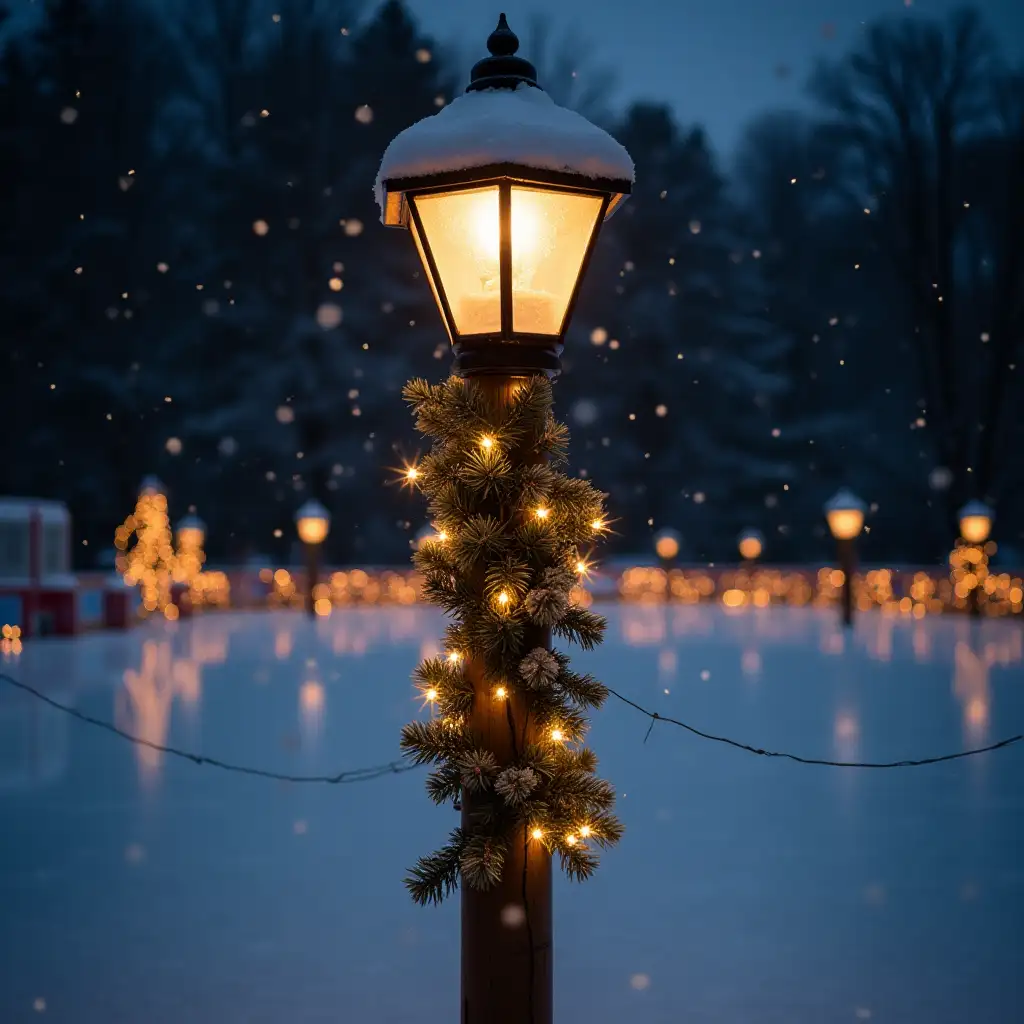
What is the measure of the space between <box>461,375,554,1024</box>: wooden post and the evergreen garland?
21mm

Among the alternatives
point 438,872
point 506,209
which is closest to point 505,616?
point 438,872

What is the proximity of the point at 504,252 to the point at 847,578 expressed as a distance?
15.6 m

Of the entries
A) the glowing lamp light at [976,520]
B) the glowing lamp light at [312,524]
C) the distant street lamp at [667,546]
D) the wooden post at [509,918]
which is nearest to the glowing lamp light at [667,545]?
the distant street lamp at [667,546]

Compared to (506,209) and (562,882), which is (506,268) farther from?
(562,882)

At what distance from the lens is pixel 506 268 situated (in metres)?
2.53

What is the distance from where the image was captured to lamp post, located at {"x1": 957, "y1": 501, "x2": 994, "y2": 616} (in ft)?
57.9

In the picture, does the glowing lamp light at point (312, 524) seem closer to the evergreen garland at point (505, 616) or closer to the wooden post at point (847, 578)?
the wooden post at point (847, 578)

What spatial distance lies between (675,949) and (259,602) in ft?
64.6

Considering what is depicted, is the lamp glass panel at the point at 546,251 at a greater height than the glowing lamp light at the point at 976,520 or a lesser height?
greater

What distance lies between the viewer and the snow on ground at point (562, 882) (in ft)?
11.0

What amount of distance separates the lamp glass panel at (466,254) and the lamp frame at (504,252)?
17 millimetres

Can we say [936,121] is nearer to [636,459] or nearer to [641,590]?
[636,459]

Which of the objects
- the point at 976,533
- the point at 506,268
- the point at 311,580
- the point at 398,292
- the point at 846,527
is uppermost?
the point at 398,292

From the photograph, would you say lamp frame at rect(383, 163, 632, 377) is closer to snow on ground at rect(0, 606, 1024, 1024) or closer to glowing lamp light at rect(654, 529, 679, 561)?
snow on ground at rect(0, 606, 1024, 1024)
